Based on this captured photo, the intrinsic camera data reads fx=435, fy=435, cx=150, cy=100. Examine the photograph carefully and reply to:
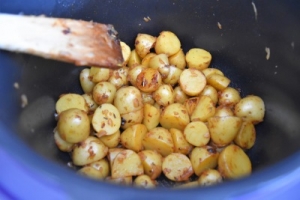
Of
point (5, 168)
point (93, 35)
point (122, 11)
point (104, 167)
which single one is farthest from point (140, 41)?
point (5, 168)

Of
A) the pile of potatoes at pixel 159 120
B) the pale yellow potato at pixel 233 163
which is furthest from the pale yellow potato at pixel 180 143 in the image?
the pale yellow potato at pixel 233 163

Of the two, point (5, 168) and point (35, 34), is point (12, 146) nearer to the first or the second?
point (5, 168)

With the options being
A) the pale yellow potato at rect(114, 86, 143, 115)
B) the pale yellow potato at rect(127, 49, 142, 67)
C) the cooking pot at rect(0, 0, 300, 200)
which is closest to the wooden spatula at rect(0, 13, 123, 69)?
the cooking pot at rect(0, 0, 300, 200)

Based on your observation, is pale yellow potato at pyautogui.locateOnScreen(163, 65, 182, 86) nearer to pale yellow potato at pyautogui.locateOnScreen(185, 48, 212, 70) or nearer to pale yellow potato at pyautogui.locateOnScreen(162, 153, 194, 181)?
pale yellow potato at pyautogui.locateOnScreen(185, 48, 212, 70)

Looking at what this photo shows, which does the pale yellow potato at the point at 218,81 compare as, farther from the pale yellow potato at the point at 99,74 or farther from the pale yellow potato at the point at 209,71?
the pale yellow potato at the point at 99,74

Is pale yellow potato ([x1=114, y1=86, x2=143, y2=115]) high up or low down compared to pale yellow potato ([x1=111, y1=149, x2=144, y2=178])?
up

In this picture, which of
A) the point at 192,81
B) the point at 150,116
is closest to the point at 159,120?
the point at 150,116
